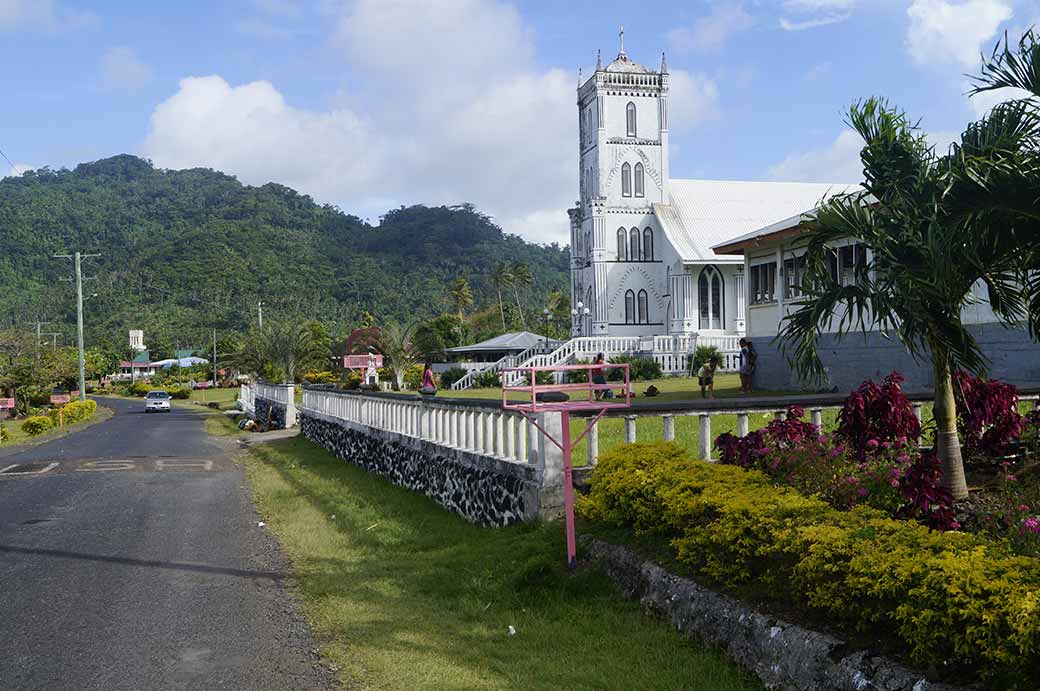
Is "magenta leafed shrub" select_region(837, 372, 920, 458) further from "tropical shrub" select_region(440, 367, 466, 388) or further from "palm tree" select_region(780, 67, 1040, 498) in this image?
"tropical shrub" select_region(440, 367, 466, 388)

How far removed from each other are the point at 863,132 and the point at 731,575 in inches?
165

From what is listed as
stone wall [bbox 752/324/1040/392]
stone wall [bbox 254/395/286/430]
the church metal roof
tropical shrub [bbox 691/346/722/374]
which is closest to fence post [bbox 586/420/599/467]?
stone wall [bbox 752/324/1040/392]

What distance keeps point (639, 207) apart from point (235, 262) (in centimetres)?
8942

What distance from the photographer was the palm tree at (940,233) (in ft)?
24.9

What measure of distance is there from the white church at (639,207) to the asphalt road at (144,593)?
1469 inches

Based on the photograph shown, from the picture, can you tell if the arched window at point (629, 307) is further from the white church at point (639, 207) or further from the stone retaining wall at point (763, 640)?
the stone retaining wall at point (763, 640)

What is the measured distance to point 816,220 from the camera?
8.77 m

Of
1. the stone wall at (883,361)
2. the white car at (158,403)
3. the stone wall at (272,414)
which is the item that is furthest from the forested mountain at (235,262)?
the stone wall at (883,361)

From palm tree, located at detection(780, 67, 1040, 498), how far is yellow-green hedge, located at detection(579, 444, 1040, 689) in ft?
5.19

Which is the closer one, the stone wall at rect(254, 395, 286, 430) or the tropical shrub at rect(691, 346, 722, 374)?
the stone wall at rect(254, 395, 286, 430)

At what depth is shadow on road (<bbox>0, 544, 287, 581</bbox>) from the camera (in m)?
9.70

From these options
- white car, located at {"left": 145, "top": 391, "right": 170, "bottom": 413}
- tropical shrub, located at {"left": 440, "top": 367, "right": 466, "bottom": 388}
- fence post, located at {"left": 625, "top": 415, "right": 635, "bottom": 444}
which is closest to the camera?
fence post, located at {"left": 625, "top": 415, "right": 635, "bottom": 444}

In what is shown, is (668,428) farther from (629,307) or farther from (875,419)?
(629,307)

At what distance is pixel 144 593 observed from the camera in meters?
8.81
